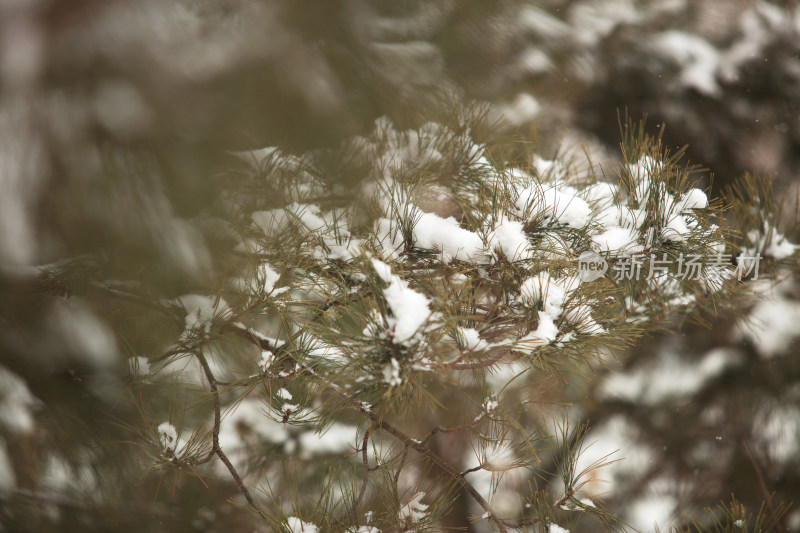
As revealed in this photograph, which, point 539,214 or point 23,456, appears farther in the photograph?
point 23,456

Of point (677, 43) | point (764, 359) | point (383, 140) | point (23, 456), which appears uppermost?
point (383, 140)

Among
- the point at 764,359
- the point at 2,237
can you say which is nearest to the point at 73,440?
the point at 2,237

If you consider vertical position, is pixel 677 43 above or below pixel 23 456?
below

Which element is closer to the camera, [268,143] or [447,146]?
[268,143]

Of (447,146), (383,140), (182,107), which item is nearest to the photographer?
(182,107)

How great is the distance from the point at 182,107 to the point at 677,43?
146 cm

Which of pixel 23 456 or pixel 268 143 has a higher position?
pixel 268 143

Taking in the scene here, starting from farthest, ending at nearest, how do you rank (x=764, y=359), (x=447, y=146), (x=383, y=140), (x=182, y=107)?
1. (x=764, y=359)
2. (x=447, y=146)
3. (x=383, y=140)
4. (x=182, y=107)

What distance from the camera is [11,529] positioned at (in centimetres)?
58

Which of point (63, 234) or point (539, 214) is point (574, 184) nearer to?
point (539, 214)

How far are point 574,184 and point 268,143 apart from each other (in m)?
0.43

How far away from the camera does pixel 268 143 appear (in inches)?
12.5

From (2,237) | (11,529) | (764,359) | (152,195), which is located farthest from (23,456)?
(764,359)

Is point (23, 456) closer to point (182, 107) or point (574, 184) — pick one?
point (182, 107)
